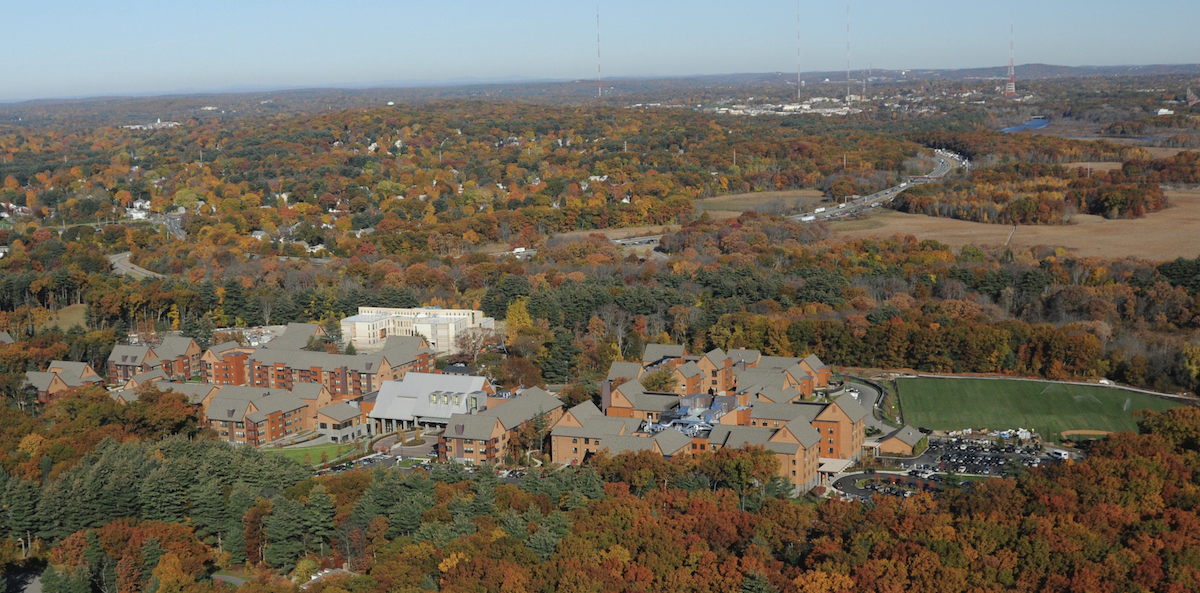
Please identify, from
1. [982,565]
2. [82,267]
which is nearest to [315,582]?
[982,565]

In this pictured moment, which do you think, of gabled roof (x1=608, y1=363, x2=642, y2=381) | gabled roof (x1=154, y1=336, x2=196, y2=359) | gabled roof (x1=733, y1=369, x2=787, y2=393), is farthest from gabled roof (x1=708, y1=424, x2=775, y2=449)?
gabled roof (x1=154, y1=336, x2=196, y2=359)

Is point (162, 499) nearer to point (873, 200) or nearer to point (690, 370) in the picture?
point (690, 370)

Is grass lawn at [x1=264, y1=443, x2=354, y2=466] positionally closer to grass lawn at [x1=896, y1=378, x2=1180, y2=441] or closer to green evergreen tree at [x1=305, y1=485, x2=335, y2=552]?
green evergreen tree at [x1=305, y1=485, x2=335, y2=552]

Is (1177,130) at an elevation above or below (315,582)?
above

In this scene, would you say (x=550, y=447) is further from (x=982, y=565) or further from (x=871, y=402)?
(x=982, y=565)

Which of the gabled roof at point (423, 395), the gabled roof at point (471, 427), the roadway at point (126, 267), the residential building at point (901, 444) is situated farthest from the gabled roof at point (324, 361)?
the roadway at point (126, 267)

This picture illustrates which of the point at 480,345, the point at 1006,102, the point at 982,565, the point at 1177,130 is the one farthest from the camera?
the point at 1006,102

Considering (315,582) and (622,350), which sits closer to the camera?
(315,582)
